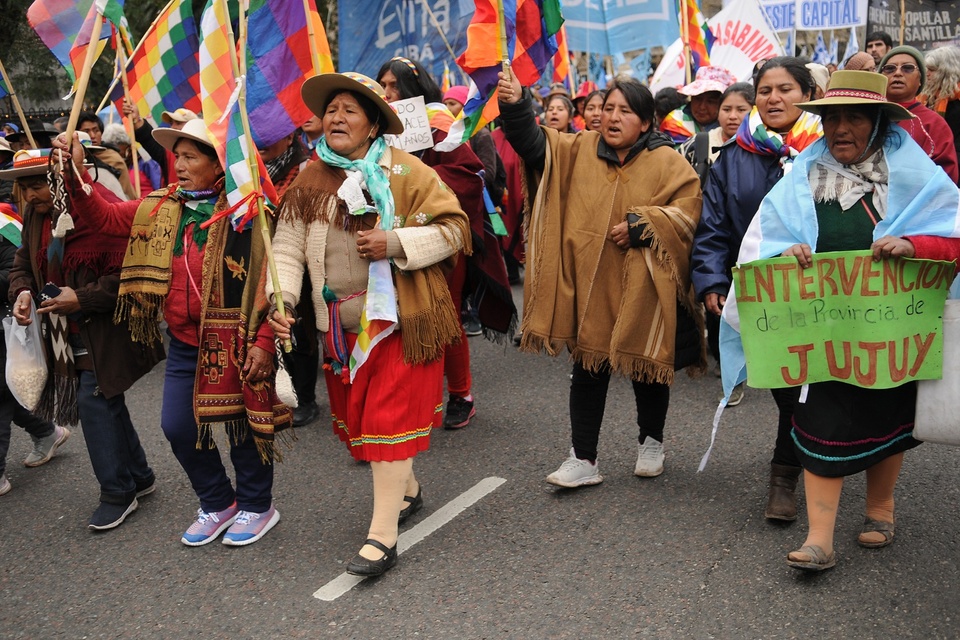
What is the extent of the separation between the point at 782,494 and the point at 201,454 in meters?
2.43

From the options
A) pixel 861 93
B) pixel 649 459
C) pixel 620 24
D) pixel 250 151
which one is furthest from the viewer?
pixel 620 24

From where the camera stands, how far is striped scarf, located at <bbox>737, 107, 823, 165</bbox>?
3727mm

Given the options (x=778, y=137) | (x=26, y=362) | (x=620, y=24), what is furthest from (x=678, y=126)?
(x=26, y=362)

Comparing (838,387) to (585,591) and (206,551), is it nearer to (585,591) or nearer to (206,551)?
(585,591)

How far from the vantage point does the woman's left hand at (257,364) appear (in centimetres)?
356

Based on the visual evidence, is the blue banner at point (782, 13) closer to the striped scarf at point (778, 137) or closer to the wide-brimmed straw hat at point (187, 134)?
the striped scarf at point (778, 137)

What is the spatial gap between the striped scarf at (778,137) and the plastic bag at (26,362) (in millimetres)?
3174

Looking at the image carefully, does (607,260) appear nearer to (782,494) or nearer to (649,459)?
(649,459)

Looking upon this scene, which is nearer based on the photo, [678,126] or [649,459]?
[649,459]

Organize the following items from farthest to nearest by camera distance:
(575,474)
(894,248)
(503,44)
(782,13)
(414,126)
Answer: (782,13) < (414,126) < (575,474) < (503,44) < (894,248)

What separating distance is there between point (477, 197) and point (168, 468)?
7.18ft

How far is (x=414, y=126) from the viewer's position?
4723 mm

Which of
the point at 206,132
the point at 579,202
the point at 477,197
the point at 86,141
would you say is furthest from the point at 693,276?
the point at 86,141

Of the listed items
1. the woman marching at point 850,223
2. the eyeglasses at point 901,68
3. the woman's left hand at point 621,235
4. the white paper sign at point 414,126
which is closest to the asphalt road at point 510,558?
the woman marching at point 850,223
